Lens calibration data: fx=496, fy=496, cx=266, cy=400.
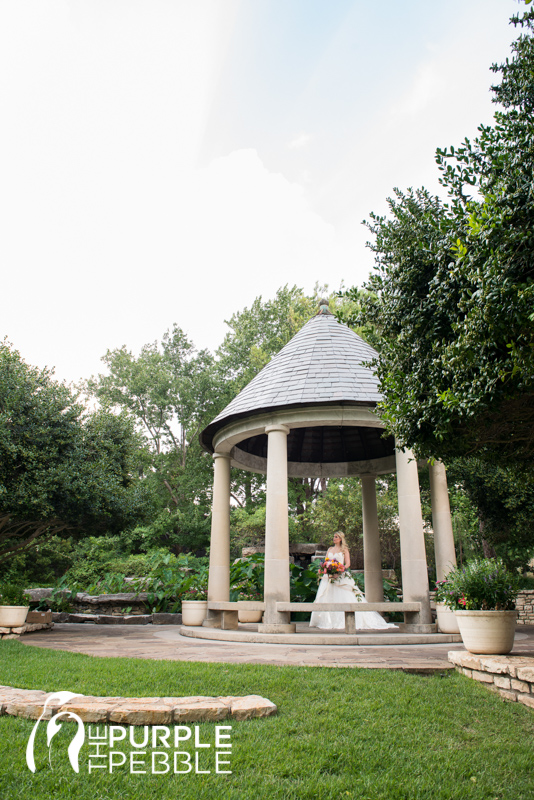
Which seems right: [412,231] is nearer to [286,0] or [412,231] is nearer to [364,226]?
[364,226]

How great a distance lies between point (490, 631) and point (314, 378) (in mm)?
Answer: 7264

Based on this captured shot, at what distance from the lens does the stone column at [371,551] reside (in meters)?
15.4

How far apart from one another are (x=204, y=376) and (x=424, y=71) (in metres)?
32.2

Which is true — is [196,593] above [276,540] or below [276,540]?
below

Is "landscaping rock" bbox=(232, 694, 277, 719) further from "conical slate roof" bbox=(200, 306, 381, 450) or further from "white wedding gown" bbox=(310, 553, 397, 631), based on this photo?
"white wedding gown" bbox=(310, 553, 397, 631)

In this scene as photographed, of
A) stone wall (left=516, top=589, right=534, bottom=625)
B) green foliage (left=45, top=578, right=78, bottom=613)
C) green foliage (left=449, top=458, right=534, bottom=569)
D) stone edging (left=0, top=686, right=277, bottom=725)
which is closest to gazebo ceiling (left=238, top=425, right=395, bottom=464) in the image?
green foliage (left=449, top=458, right=534, bottom=569)

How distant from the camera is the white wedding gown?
41.6 ft

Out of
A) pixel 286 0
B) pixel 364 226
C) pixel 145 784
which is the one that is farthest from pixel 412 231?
pixel 145 784

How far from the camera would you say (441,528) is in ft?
39.4

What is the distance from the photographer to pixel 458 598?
677cm

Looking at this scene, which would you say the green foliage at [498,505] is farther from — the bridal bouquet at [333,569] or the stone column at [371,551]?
the bridal bouquet at [333,569]

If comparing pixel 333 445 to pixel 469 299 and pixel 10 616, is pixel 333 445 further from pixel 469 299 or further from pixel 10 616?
pixel 469 299

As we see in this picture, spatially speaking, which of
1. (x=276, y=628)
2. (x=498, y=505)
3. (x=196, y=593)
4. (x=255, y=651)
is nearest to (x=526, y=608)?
(x=498, y=505)

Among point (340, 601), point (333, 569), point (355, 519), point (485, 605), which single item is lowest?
point (340, 601)
